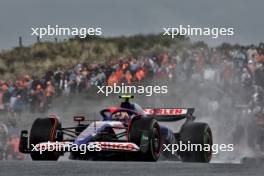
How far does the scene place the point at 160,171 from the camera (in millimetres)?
12539

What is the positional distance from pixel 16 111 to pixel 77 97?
11.1ft

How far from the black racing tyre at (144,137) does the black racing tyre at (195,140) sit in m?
1.46

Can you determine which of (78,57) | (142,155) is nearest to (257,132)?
(142,155)

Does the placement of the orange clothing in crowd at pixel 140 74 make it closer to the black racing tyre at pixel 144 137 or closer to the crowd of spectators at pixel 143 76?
the crowd of spectators at pixel 143 76

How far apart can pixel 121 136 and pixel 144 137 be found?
0.97 m

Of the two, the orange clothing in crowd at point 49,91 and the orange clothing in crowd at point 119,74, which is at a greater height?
the orange clothing in crowd at point 119,74

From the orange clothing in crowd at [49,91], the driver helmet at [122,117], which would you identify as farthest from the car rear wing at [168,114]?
the orange clothing in crowd at [49,91]

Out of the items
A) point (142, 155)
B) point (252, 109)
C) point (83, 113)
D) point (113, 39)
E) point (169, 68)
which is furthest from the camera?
point (113, 39)

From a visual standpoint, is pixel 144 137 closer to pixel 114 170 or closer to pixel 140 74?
pixel 114 170

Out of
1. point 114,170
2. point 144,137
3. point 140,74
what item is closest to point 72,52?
point 140,74

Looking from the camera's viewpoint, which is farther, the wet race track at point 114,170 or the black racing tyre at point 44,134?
the black racing tyre at point 44,134

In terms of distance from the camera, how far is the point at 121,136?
1719cm

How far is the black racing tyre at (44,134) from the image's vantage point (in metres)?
17.0

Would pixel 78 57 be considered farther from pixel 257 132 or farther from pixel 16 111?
pixel 257 132
